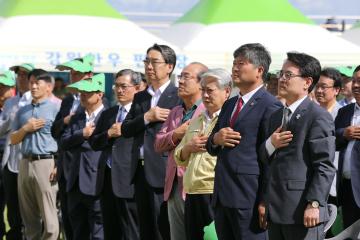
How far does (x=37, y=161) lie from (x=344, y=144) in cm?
369

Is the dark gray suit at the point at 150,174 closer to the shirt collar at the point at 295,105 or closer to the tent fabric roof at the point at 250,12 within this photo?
the shirt collar at the point at 295,105

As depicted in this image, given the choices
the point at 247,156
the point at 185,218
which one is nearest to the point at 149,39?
the point at 185,218

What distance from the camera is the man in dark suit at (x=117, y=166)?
8.78 metres

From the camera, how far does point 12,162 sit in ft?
35.9

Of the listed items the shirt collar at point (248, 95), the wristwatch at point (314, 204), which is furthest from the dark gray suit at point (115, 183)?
the wristwatch at point (314, 204)

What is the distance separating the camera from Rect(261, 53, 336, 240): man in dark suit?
19.7 ft

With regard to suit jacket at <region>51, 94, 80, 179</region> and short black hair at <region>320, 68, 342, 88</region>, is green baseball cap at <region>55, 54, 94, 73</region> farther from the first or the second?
short black hair at <region>320, 68, 342, 88</region>

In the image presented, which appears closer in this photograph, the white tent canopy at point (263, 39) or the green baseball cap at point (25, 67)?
the green baseball cap at point (25, 67)

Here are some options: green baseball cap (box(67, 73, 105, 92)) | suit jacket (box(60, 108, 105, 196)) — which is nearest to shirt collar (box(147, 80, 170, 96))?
green baseball cap (box(67, 73, 105, 92))

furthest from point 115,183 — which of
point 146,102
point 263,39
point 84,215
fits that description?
point 263,39

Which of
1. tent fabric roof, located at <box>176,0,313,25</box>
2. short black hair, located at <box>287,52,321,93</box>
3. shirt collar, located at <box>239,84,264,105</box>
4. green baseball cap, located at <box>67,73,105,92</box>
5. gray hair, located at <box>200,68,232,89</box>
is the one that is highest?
tent fabric roof, located at <box>176,0,313,25</box>

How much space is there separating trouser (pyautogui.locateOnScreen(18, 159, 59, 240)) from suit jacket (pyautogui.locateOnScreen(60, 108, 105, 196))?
66 centimetres

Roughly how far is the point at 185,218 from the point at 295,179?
1575mm

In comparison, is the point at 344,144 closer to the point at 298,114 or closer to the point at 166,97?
the point at 166,97
